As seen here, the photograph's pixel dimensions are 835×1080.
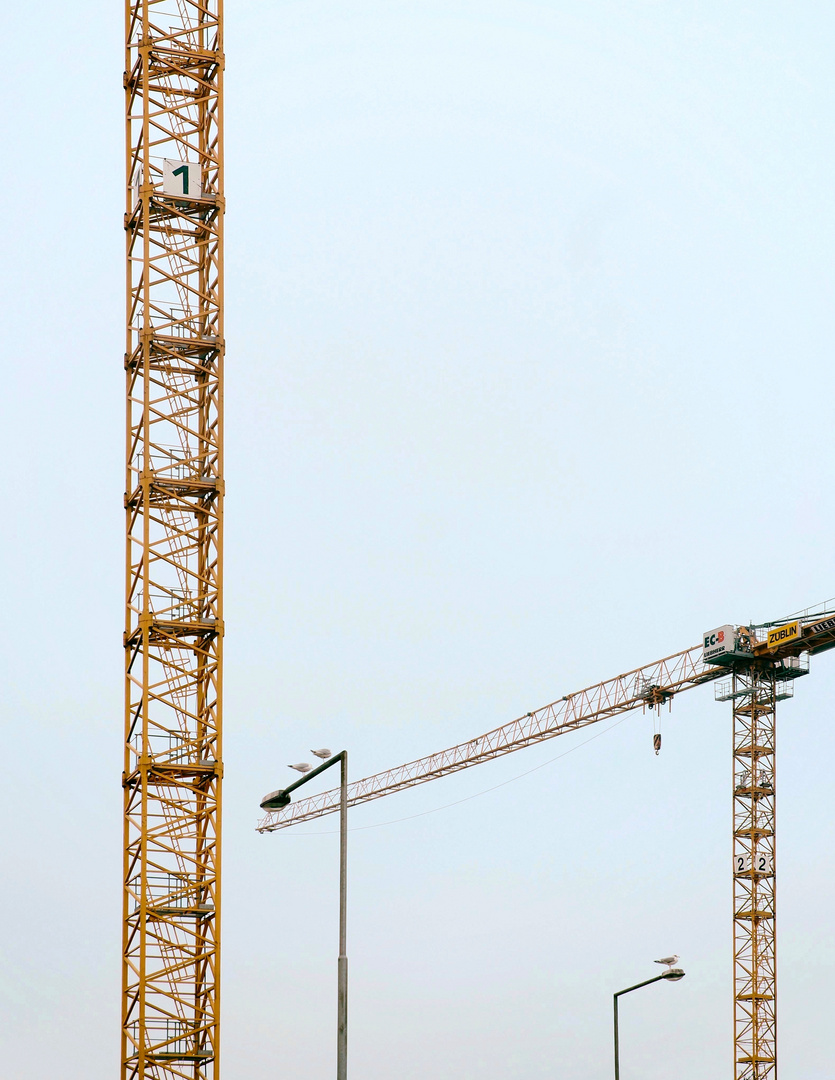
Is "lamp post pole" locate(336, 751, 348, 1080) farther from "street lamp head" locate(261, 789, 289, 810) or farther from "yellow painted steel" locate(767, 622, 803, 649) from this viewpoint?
"yellow painted steel" locate(767, 622, 803, 649)

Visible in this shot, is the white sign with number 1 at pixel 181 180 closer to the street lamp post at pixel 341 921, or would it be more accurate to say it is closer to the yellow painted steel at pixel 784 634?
the street lamp post at pixel 341 921

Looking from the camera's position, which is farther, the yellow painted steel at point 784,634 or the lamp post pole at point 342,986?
the yellow painted steel at point 784,634

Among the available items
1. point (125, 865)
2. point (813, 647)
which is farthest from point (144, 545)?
point (813, 647)

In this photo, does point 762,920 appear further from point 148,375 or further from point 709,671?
point 148,375

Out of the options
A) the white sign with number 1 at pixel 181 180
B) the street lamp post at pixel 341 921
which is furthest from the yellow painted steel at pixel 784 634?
the street lamp post at pixel 341 921

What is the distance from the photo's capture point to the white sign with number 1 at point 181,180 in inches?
3297

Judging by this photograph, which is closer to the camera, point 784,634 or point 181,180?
point 181,180

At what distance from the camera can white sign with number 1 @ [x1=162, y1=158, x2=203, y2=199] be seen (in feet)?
275

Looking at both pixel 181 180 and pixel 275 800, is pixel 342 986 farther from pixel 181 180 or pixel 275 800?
pixel 181 180

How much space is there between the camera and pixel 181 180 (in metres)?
83.9

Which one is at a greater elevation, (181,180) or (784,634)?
(181,180)

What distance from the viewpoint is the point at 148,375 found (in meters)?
82.1

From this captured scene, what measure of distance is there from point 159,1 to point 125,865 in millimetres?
37290

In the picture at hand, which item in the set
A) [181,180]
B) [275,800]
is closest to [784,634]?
[181,180]
